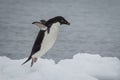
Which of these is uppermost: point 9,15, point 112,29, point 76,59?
point 76,59

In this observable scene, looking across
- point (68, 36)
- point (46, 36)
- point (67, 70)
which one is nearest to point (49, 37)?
point (46, 36)

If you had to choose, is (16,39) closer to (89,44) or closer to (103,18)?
A: (89,44)

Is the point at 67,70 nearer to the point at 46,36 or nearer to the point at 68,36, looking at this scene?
the point at 46,36

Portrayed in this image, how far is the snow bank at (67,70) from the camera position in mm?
2146

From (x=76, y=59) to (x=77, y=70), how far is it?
187 mm

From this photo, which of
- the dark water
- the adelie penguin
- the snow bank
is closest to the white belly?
the adelie penguin

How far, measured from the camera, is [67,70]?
2.25m

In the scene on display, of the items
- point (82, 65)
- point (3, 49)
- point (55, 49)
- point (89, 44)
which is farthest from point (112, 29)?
point (82, 65)

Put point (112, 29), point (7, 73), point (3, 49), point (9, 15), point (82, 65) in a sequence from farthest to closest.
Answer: point (9, 15) → point (112, 29) → point (3, 49) → point (82, 65) → point (7, 73)

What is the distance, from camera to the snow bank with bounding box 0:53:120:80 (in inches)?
84.5

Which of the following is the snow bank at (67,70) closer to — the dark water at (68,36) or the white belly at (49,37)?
the white belly at (49,37)

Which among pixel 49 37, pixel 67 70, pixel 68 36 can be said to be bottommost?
pixel 68 36

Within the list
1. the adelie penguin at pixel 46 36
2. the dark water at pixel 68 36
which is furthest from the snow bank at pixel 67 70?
the dark water at pixel 68 36

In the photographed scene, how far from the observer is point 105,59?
249cm
